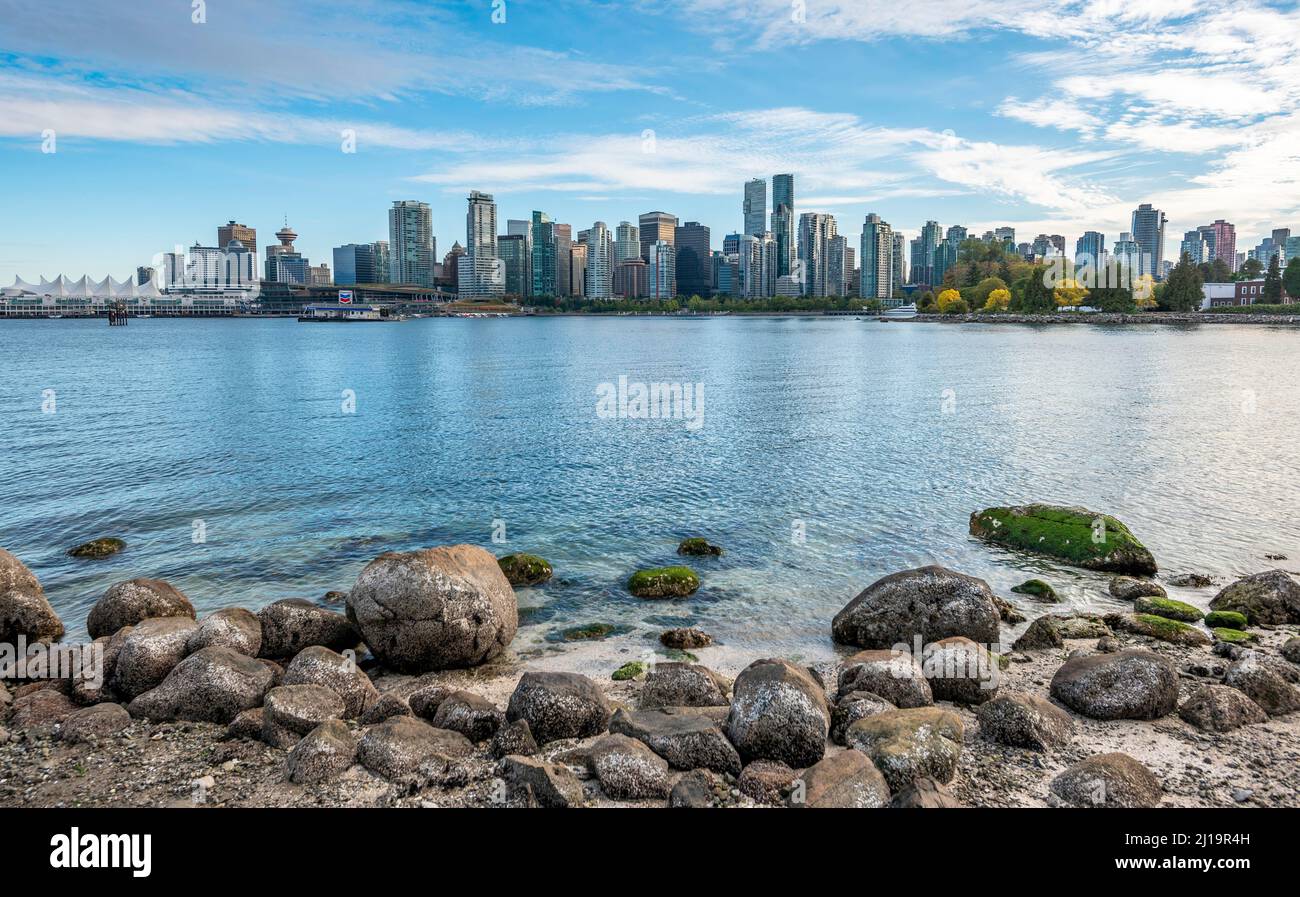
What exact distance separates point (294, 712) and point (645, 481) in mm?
28696

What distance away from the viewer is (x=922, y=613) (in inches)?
874

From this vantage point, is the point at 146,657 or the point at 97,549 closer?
the point at 146,657

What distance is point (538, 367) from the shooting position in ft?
414

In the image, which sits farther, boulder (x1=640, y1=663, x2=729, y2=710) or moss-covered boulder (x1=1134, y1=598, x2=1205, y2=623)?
moss-covered boulder (x1=1134, y1=598, x2=1205, y2=623)

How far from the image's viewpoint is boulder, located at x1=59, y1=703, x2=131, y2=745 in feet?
51.8

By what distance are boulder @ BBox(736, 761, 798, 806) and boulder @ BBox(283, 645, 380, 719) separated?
8.25 m

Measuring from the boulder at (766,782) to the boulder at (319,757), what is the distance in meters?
6.79

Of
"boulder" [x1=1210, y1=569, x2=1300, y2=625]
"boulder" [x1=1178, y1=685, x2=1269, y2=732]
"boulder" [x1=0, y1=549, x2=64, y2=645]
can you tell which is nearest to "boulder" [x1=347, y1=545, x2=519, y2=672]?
"boulder" [x1=0, y1=549, x2=64, y2=645]

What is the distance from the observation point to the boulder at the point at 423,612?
20609mm

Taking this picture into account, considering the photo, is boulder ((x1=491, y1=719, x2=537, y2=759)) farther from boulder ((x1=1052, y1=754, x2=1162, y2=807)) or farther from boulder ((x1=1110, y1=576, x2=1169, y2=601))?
boulder ((x1=1110, y1=576, x2=1169, y2=601))

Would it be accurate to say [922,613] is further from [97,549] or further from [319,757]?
[97,549]

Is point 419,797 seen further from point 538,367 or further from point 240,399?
point 538,367

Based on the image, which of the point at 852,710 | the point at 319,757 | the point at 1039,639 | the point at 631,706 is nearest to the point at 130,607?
the point at 319,757

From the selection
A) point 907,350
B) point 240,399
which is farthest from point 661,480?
point 907,350
